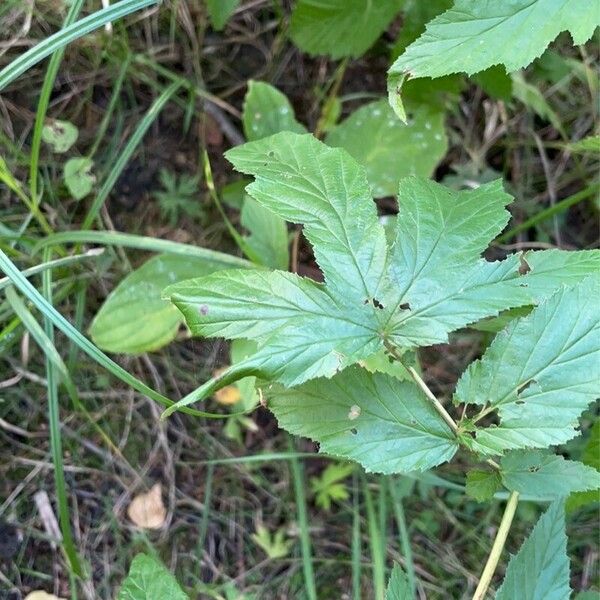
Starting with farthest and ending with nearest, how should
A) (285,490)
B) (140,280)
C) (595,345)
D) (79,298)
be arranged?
(285,490)
(79,298)
(140,280)
(595,345)

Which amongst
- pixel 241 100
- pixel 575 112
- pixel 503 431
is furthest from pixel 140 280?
pixel 575 112

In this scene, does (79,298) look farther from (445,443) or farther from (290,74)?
(445,443)

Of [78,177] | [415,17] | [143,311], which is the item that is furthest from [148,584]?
[415,17]

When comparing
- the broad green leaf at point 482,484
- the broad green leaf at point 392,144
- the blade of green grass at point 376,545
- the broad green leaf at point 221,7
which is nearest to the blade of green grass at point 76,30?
the broad green leaf at point 221,7

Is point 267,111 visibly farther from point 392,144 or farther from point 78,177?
point 78,177

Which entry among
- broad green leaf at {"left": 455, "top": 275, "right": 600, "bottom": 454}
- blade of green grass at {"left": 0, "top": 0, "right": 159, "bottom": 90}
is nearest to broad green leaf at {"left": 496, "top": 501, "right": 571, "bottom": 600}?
broad green leaf at {"left": 455, "top": 275, "right": 600, "bottom": 454}

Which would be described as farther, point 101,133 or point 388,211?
point 388,211
